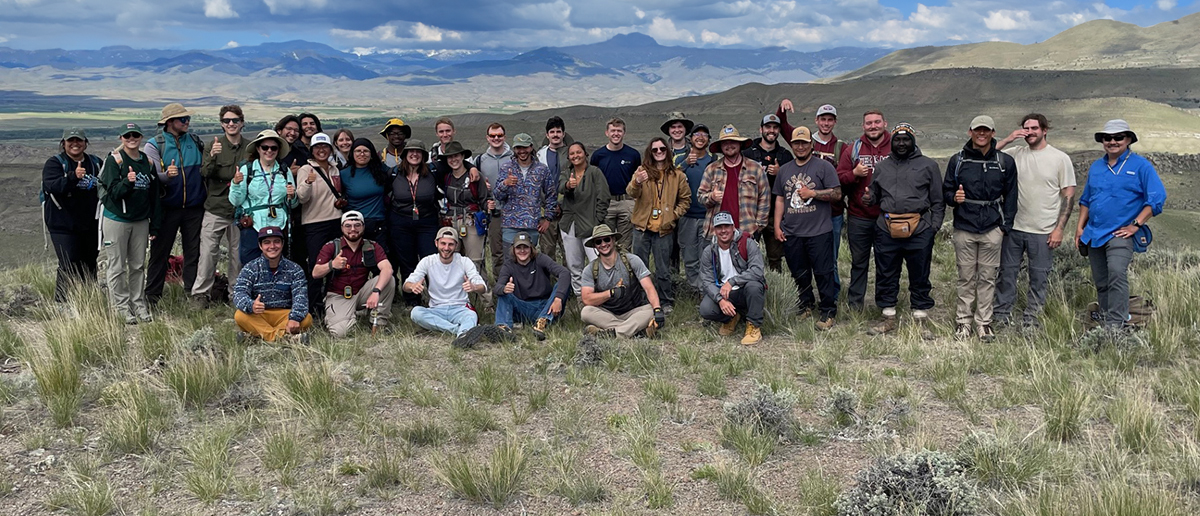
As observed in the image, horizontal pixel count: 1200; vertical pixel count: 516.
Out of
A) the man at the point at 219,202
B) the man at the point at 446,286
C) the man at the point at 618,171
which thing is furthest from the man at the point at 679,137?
the man at the point at 219,202

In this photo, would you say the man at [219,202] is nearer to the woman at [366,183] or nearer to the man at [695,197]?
the woman at [366,183]

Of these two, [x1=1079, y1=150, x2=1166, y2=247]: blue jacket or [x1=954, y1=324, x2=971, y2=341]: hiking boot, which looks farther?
[x1=954, y1=324, x2=971, y2=341]: hiking boot

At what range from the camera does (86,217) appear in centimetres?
746

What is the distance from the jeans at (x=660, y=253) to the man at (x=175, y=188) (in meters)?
4.49

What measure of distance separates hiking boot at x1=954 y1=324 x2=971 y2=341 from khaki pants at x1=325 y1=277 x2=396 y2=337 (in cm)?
535

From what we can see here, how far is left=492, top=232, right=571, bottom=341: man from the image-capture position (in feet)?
→ 24.7

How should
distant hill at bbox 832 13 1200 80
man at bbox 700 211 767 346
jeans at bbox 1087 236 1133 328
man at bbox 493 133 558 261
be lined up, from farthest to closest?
1. distant hill at bbox 832 13 1200 80
2. man at bbox 493 133 558 261
3. man at bbox 700 211 767 346
4. jeans at bbox 1087 236 1133 328

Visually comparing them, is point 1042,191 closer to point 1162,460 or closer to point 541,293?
point 1162,460

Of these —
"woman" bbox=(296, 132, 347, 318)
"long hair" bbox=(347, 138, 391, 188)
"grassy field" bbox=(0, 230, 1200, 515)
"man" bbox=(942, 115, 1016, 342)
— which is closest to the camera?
"grassy field" bbox=(0, 230, 1200, 515)

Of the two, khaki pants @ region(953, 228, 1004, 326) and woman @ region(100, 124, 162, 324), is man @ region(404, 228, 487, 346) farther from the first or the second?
khaki pants @ region(953, 228, 1004, 326)

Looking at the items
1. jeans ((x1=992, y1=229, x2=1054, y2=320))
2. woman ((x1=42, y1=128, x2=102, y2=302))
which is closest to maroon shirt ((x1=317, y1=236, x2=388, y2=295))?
woman ((x1=42, y1=128, x2=102, y2=302))

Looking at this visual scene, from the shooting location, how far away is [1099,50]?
167 m

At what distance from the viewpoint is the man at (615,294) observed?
732cm

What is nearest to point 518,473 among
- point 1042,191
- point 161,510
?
point 161,510
